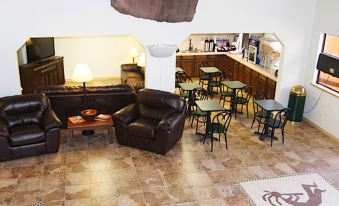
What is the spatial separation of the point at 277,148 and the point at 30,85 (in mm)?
7024

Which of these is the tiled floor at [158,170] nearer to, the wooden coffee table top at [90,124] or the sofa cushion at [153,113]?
the wooden coffee table top at [90,124]

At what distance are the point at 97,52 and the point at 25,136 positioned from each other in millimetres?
6383

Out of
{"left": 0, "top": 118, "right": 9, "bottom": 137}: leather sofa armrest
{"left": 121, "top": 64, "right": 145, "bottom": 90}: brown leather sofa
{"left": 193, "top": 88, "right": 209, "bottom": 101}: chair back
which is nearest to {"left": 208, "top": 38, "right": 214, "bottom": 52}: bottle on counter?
{"left": 121, "top": 64, "right": 145, "bottom": 90}: brown leather sofa

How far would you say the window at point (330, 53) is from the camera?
768 cm


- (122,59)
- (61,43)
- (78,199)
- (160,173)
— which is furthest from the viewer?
(122,59)

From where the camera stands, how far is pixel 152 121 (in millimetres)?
7141

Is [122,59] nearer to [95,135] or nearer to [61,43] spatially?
[61,43]

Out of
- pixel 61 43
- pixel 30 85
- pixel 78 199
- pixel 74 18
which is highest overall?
pixel 74 18

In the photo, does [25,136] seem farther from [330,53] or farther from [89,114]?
[330,53]

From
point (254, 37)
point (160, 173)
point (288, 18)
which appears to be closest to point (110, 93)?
point (160, 173)

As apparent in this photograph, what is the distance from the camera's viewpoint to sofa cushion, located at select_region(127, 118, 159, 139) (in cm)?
677

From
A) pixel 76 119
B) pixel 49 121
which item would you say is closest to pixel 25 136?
pixel 49 121

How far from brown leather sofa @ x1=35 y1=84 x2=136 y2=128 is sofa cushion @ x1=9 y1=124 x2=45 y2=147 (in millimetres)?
954

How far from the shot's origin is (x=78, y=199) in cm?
537
